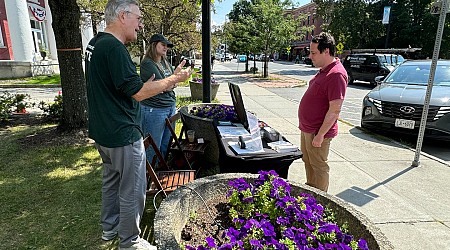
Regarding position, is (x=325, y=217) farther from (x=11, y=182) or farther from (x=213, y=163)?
(x=11, y=182)

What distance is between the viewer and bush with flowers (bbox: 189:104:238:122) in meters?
4.27

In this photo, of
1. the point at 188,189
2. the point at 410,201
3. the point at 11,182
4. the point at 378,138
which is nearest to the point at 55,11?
the point at 11,182

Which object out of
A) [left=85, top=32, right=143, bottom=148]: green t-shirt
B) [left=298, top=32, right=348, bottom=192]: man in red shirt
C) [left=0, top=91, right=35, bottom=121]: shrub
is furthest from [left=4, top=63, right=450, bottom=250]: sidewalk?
[left=0, top=91, right=35, bottom=121]: shrub

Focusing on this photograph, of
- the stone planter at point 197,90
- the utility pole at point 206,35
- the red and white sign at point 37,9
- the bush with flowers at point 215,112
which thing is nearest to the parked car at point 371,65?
the stone planter at point 197,90

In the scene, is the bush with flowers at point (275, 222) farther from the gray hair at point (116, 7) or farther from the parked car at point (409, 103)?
the parked car at point (409, 103)

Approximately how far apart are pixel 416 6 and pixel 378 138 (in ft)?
108

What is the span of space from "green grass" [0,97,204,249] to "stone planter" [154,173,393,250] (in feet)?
3.08

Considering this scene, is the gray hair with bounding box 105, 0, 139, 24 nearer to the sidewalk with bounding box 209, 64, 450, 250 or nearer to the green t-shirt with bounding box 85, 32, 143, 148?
the green t-shirt with bounding box 85, 32, 143, 148

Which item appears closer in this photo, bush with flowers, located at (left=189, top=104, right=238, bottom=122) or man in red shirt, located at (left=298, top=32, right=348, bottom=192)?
man in red shirt, located at (left=298, top=32, right=348, bottom=192)

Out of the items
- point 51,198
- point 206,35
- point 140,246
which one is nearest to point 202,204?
point 140,246

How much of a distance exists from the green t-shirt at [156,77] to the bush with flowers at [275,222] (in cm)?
183

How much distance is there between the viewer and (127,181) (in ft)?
7.35

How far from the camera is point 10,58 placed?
53.1 feet

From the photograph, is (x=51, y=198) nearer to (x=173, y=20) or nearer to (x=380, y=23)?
(x=173, y=20)
